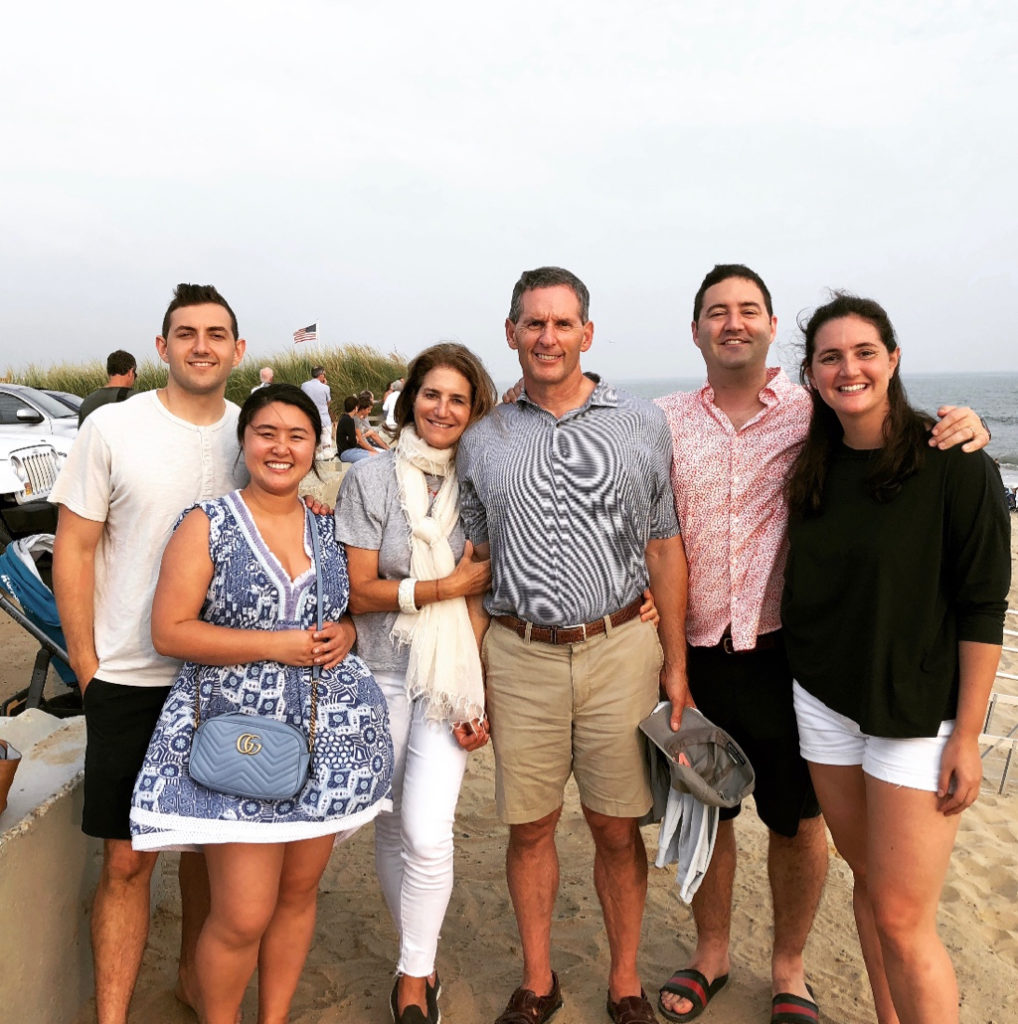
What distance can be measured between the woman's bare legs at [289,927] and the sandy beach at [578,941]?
0.47m

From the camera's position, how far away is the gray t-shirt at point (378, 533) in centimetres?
267

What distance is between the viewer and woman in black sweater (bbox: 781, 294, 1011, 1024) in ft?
7.23

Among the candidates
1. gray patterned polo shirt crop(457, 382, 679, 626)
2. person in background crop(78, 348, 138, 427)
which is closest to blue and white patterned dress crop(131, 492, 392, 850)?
gray patterned polo shirt crop(457, 382, 679, 626)

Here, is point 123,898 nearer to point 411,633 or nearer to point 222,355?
point 411,633

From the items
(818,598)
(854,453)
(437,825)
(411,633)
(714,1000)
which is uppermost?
(854,453)

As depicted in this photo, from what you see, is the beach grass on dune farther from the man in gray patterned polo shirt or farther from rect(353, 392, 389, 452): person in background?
the man in gray patterned polo shirt

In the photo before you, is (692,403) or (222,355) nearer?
(222,355)

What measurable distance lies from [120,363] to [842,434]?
8063mm

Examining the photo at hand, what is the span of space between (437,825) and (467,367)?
1.51 meters

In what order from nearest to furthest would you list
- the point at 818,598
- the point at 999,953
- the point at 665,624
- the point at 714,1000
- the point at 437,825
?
the point at 818,598 → the point at 437,825 → the point at 665,624 → the point at 714,1000 → the point at 999,953

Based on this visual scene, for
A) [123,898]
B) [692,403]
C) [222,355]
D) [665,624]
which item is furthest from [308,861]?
[692,403]

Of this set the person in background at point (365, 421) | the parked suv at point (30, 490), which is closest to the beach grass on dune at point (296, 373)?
the person in background at point (365, 421)

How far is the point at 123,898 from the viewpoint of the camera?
252cm

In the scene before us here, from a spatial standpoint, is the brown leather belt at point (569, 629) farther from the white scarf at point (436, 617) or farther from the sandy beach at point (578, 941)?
the sandy beach at point (578, 941)
